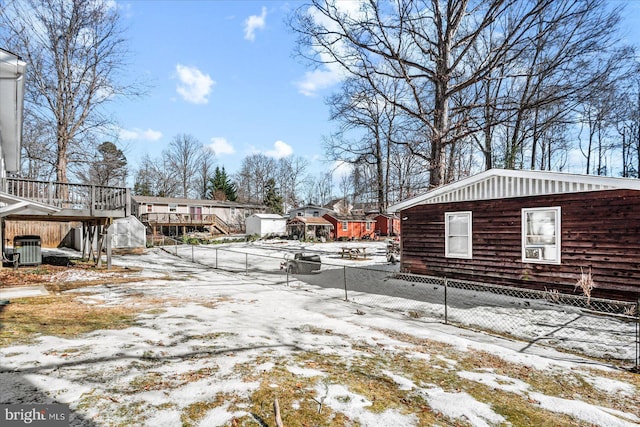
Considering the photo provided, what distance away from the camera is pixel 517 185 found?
31.8ft

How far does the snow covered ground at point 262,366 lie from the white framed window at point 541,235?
187cm

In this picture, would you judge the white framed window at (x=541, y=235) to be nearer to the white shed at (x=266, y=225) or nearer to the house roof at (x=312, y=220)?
the house roof at (x=312, y=220)

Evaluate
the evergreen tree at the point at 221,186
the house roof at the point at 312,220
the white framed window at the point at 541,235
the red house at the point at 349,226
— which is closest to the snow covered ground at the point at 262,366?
the white framed window at the point at 541,235

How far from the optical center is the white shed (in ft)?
135

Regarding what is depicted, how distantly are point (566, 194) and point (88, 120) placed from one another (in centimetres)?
2484

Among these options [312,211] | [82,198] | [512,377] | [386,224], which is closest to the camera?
[512,377]

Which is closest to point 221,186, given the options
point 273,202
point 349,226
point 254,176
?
point 273,202

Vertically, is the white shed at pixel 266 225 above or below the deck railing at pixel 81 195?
Answer: below

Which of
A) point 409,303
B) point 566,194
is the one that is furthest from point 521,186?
point 409,303

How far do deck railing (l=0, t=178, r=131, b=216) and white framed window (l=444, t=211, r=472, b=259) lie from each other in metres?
11.9

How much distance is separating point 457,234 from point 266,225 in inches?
1280

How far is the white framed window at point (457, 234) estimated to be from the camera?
10.8 meters

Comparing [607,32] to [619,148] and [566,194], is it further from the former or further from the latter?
[619,148]

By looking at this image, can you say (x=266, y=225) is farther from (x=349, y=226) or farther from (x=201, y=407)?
(x=201, y=407)
